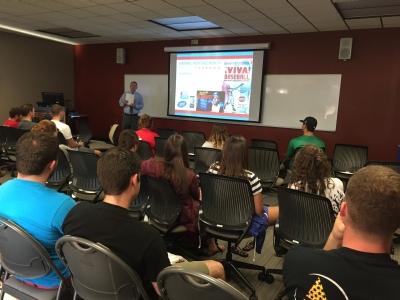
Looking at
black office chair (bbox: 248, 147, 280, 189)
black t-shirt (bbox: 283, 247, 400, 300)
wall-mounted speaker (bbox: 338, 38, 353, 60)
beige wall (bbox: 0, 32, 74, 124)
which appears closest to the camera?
black t-shirt (bbox: 283, 247, 400, 300)

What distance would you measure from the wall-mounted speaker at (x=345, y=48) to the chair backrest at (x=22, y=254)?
5714mm

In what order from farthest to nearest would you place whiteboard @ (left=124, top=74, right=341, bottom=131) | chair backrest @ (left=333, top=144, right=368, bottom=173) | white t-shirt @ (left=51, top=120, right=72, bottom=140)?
whiteboard @ (left=124, top=74, right=341, bottom=131) → white t-shirt @ (left=51, top=120, right=72, bottom=140) → chair backrest @ (left=333, top=144, right=368, bottom=173)

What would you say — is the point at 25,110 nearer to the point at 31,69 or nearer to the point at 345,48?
the point at 31,69

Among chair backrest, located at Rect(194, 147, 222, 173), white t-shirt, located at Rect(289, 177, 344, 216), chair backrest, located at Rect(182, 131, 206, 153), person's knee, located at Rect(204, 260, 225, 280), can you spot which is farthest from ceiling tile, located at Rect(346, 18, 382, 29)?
person's knee, located at Rect(204, 260, 225, 280)

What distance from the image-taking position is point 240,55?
6637 mm

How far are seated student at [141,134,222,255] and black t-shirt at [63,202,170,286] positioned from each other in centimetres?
118

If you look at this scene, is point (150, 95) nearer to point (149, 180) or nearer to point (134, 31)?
point (134, 31)

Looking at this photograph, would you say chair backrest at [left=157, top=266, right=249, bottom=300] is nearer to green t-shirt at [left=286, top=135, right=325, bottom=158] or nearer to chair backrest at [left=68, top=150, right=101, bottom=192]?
chair backrest at [left=68, top=150, right=101, bottom=192]

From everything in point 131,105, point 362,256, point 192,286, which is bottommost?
point 192,286

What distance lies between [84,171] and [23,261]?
6.08 feet

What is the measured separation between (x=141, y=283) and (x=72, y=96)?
9.07 m

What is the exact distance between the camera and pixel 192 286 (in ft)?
3.70

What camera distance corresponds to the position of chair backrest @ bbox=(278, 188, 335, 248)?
203cm

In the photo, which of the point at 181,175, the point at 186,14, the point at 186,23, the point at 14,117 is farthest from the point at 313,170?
the point at 14,117
